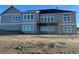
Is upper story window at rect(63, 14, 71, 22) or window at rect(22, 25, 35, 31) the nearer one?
window at rect(22, 25, 35, 31)

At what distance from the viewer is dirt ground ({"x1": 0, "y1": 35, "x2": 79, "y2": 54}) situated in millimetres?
3039

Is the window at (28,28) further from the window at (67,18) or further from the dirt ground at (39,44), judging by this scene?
the window at (67,18)

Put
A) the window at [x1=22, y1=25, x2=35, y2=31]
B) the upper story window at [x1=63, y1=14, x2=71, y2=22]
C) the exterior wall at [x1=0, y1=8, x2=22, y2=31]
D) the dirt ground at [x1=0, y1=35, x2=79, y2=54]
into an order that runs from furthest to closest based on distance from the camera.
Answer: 1. the upper story window at [x1=63, y1=14, x2=71, y2=22]
2. the window at [x1=22, y1=25, x2=35, y2=31]
3. the exterior wall at [x1=0, y1=8, x2=22, y2=31]
4. the dirt ground at [x1=0, y1=35, x2=79, y2=54]

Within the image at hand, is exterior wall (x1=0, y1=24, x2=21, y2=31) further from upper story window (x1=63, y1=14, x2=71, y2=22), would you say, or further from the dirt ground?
upper story window (x1=63, y1=14, x2=71, y2=22)

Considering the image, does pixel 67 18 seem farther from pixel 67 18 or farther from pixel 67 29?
pixel 67 29

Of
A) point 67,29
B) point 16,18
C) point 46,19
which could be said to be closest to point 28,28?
point 16,18

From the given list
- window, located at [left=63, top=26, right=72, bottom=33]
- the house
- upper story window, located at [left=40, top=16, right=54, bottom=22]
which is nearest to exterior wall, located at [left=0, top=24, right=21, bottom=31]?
the house

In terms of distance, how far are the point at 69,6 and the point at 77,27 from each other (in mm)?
451

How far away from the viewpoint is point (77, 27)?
324 centimetres

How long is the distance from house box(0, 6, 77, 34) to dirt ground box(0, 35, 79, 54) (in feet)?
0.49

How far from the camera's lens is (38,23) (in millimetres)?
3586

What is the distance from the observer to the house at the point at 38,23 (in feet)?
11.1

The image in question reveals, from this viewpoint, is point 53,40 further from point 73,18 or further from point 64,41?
point 73,18

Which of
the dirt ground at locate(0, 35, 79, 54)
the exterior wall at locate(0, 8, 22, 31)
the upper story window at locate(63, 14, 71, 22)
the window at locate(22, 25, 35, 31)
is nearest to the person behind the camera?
the dirt ground at locate(0, 35, 79, 54)
